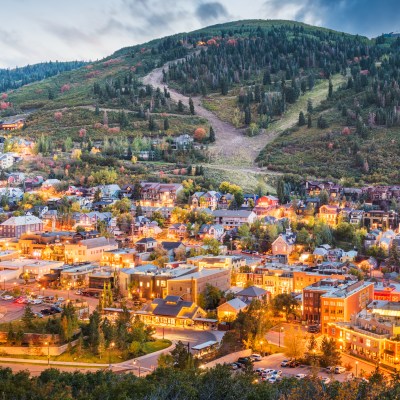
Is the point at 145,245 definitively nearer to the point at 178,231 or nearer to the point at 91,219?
the point at 178,231

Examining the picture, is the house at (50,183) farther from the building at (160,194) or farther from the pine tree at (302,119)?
the pine tree at (302,119)

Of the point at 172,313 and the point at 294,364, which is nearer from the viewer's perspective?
the point at 294,364

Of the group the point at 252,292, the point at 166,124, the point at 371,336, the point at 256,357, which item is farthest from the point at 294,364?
the point at 166,124

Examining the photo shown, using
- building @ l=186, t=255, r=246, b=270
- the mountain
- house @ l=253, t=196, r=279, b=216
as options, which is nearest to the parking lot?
building @ l=186, t=255, r=246, b=270

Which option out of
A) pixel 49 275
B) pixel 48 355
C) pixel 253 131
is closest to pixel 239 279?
pixel 49 275

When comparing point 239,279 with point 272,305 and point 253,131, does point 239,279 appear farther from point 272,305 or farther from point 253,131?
Answer: point 253,131

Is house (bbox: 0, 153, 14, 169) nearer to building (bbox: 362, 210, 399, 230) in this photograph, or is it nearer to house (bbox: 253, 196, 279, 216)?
house (bbox: 253, 196, 279, 216)
